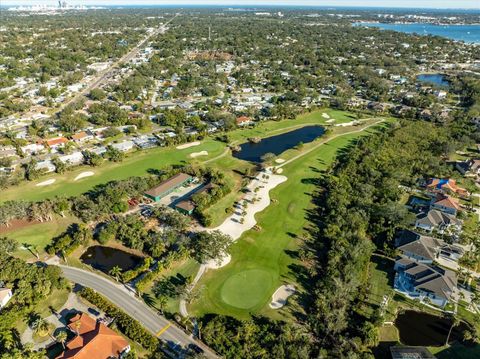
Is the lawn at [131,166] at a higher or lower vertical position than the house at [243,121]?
lower

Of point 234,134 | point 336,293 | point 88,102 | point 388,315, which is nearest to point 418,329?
point 388,315

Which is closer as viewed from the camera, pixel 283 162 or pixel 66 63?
pixel 283 162

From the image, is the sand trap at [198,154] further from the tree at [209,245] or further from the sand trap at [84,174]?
the tree at [209,245]

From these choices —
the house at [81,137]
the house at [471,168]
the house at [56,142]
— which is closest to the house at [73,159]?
the house at [56,142]

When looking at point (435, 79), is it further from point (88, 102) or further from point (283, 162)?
point (88, 102)

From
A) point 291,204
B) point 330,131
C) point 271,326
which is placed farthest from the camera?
point 330,131

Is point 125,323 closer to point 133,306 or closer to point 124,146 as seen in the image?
point 133,306

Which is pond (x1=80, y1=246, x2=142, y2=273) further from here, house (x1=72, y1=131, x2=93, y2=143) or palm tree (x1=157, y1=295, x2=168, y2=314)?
house (x1=72, y1=131, x2=93, y2=143)
